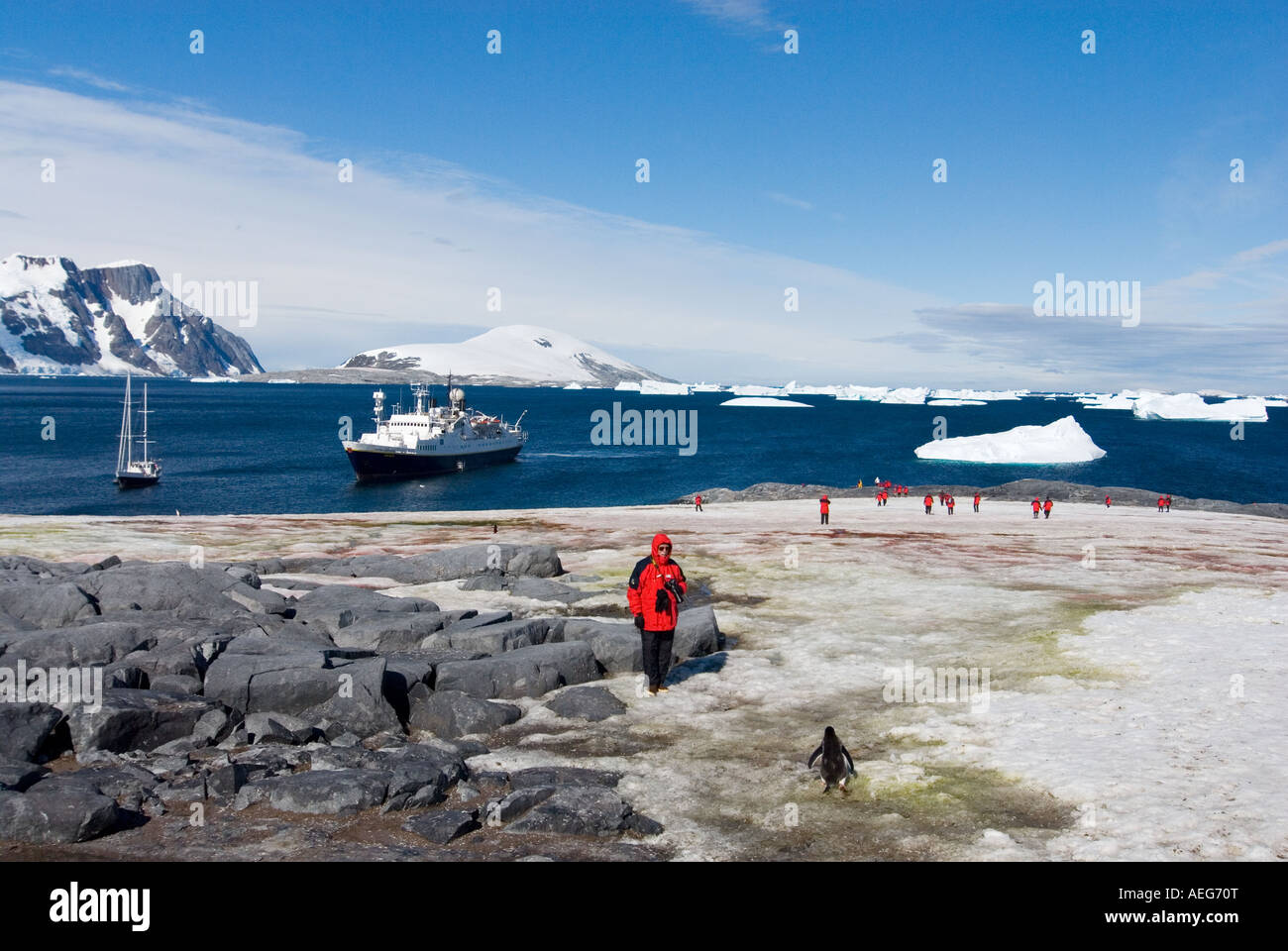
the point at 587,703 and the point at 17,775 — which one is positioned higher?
the point at 17,775

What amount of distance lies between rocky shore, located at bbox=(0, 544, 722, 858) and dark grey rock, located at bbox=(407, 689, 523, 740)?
25 mm

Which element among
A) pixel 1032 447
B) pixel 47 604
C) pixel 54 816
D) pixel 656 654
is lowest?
pixel 54 816

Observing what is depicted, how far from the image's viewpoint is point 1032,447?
344 feet

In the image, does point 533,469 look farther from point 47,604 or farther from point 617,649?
point 617,649

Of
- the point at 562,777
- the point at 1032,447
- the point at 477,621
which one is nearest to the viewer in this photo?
the point at 562,777

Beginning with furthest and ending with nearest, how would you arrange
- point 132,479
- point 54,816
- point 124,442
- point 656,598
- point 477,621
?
point 124,442 < point 132,479 < point 477,621 < point 656,598 < point 54,816

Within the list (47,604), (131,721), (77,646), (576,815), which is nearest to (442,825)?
(576,815)

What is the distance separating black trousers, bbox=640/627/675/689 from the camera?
13539mm

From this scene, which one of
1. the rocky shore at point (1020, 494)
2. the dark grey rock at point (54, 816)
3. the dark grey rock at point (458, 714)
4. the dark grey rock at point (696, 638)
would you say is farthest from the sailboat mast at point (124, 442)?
the dark grey rock at point (54, 816)

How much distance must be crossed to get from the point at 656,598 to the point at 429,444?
83.0m

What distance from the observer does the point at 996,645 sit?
52.3 feet

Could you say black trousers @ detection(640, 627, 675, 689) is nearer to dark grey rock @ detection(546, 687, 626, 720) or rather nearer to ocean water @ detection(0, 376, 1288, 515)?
dark grey rock @ detection(546, 687, 626, 720)
